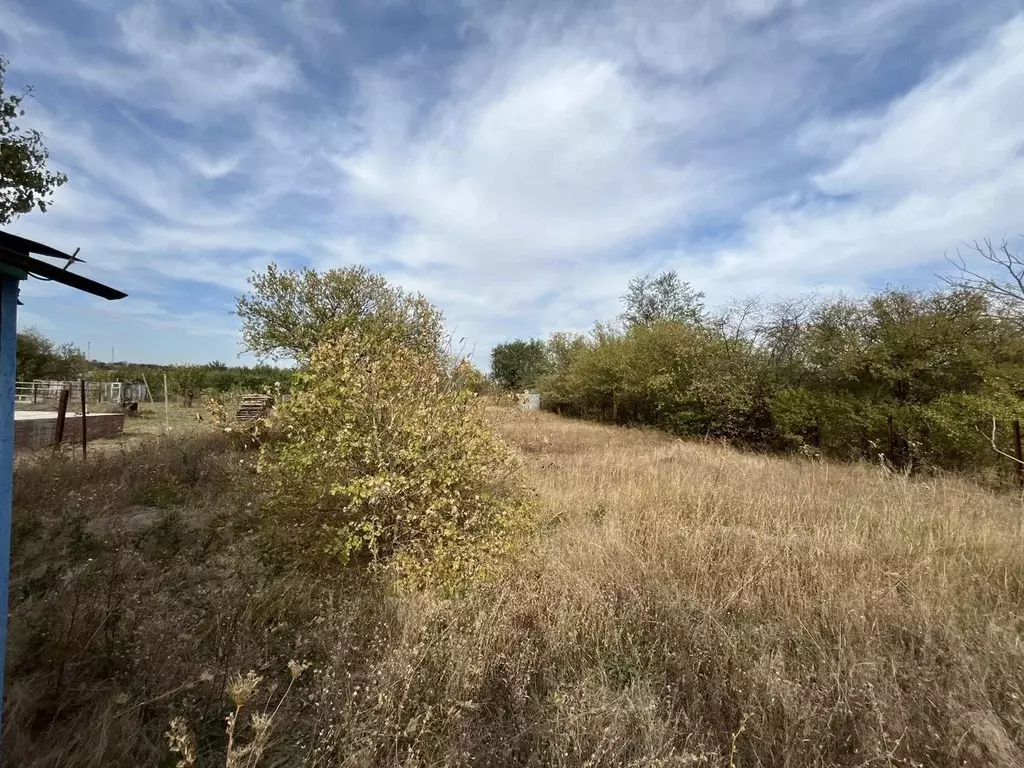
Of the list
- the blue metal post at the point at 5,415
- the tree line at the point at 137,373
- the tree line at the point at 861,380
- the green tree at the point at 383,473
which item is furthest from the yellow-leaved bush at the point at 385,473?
the tree line at the point at 137,373

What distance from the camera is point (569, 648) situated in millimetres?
2783

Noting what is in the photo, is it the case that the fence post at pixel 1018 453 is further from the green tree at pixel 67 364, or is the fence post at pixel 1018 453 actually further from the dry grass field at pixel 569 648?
the green tree at pixel 67 364

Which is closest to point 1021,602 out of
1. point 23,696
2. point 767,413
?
point 23,696

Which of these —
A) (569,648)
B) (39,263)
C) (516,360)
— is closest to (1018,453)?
(569,648)

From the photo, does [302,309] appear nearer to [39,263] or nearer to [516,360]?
[39,263]

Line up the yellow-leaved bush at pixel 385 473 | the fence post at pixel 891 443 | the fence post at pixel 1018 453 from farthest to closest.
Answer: the fence post at pixel 891 443
the fence post at pixel 1018 453
the yellow-leaved bush at pixel 385 473

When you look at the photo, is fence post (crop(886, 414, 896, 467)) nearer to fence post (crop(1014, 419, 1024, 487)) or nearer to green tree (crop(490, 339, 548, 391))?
fence post (crop(1014, 419, 1024, 487))

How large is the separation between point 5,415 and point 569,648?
269 centimetres

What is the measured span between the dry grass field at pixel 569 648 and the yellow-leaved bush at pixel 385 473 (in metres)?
0.30

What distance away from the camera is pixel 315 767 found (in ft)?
6.18

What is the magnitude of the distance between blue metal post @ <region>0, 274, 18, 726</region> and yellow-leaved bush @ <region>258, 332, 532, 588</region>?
194cm

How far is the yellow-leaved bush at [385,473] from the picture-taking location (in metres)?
3.66

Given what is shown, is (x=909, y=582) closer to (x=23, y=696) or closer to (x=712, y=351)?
(x=23, y=696)

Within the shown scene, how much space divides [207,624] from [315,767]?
4.91 feet
